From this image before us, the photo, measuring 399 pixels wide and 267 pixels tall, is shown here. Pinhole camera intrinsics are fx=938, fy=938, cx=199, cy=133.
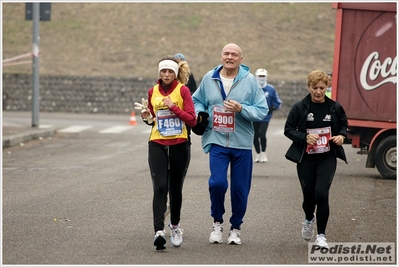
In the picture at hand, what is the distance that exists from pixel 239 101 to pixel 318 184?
1.05m

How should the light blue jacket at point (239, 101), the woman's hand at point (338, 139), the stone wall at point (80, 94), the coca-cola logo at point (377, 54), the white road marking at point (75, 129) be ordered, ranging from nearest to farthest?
the woman's hand at point (338, 139)
the light blue jacket at point (239, 101)
the coca-cola logo at point (377, 54)
the white road marking at point (75, 129)
the stone wall at point (80, 94)

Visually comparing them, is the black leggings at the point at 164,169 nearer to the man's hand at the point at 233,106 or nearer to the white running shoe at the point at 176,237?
the white running shoe at the point at 176,237

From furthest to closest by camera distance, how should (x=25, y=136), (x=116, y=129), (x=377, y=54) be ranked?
(x=116, y=129)
(x=25, y=136)
(x=377, y=54)

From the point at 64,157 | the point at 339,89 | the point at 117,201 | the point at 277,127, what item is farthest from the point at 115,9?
the point at 117,201

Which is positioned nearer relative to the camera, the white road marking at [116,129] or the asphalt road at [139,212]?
the asphalt road at [139,212]

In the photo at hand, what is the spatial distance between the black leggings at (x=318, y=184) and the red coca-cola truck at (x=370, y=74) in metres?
6.58

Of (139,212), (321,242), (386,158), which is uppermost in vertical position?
(321,242)

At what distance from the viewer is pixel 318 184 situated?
27.2 ft

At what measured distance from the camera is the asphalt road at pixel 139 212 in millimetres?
7883

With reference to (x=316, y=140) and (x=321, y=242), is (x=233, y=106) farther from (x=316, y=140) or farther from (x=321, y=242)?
(x=321, y=242)

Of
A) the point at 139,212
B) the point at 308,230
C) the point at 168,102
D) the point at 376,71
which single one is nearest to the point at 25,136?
the point at 376,71

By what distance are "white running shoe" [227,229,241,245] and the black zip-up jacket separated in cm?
83

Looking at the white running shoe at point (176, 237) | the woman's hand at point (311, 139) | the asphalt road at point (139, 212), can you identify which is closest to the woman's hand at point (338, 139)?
the woman's hand at point (311, 139)

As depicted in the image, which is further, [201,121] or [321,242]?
[201,121]
